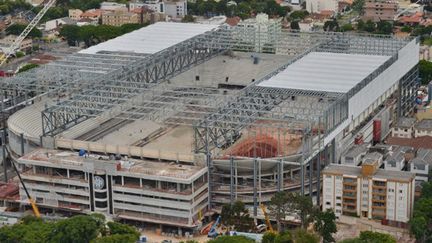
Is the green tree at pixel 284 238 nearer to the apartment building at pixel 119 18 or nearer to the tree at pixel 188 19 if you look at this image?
the apartment building at pixel 119 18

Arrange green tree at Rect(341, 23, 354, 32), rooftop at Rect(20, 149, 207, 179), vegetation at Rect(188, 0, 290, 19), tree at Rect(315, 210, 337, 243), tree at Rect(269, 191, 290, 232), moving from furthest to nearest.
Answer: vegetation at Rect(188, 0, 290, 19)
green tree at Rect(341, 23, 354, 32)
rooftop at Rect(20, 149, 207, 179)
tree at Rect(269, 191, 290, 232)
tree at Rect(315, 210, 337, 243)

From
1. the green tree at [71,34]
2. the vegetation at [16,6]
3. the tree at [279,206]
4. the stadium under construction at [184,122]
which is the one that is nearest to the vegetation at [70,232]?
the stadium under construction at [184,122]

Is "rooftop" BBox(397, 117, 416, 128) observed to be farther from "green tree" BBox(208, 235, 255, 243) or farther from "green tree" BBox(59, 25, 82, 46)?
"green tree" BBox(59, 25, 82, 46)

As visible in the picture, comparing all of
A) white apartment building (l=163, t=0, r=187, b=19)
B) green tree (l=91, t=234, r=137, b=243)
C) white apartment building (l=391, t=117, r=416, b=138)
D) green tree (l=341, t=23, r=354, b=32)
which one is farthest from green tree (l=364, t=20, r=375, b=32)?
green tree (l=91, t=234, r=137, b=243)

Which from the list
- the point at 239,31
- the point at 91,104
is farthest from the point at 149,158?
the point at 239,31

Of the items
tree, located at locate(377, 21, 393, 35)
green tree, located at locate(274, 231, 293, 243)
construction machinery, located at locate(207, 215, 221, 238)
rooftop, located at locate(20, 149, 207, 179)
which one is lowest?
construction machinery, located at locate(207, 215, 221, 238)
